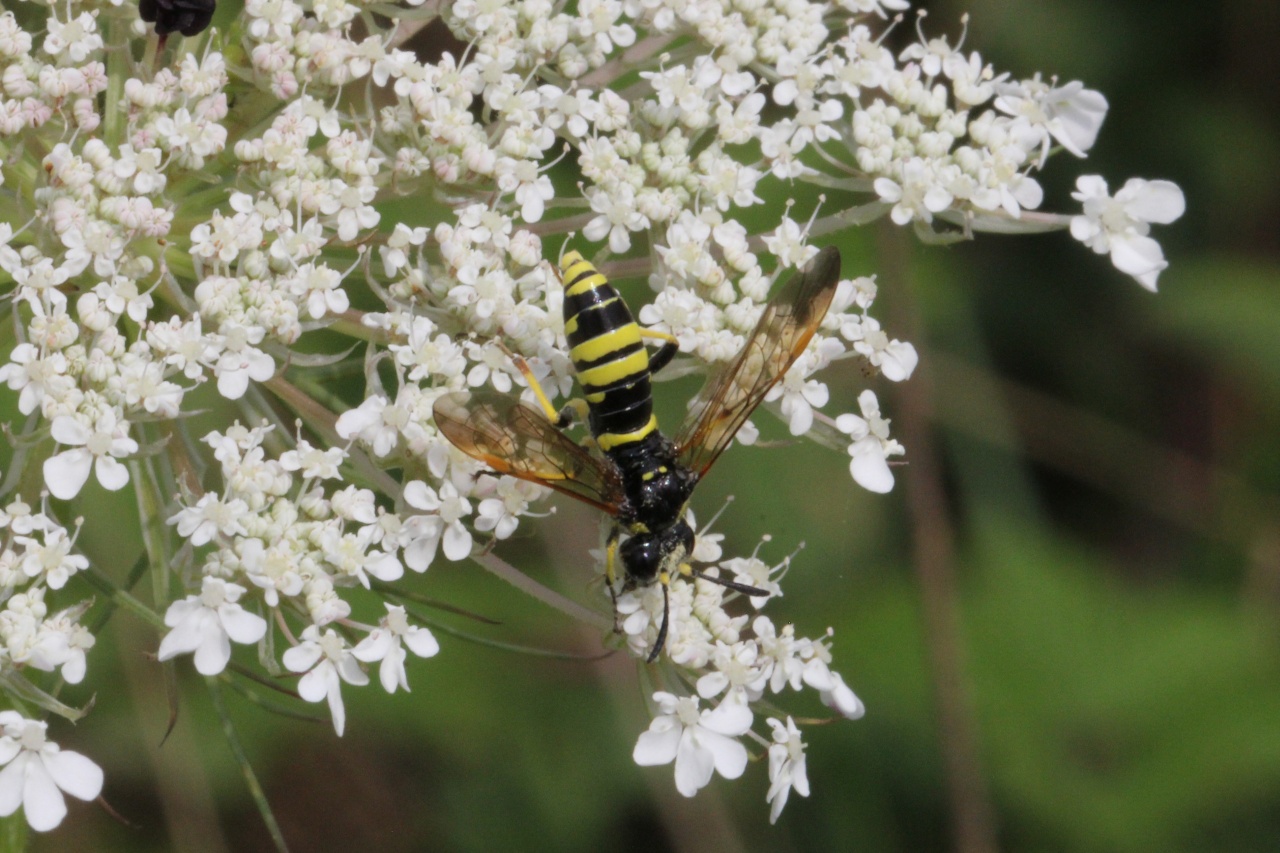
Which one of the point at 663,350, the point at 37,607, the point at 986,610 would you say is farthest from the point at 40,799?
the point at 986,610

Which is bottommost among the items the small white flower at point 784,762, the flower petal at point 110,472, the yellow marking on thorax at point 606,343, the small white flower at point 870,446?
the small white flower at point 784,762

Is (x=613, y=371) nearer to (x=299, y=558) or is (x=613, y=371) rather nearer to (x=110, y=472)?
(x=299, y=558)

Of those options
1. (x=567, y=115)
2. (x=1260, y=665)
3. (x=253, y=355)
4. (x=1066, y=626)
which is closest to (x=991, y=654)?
(x=1066, y=626)

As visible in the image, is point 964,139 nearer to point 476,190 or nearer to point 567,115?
point 567,115

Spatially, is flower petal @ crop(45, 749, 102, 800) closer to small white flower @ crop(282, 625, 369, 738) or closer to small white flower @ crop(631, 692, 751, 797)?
small white flower @ crop(282, 625, 369, 738)

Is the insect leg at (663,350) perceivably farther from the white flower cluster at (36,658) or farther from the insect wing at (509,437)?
the white flower cluster at (36,658)

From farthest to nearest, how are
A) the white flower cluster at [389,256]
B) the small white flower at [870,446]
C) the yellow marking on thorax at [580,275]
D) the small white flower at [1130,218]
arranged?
the small white flower at [1130,218]
the small white flower at [870,446]
the yellow marking on thorax at [580,275]
the white flower cluster at [389,256]

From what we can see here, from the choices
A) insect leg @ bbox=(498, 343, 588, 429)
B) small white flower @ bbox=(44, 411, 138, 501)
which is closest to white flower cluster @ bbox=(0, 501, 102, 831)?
small white flower @ bbox=(44, 411, 138, 501)

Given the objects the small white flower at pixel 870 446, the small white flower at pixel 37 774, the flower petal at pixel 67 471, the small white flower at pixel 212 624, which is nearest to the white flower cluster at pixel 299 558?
the small white flower at pixel 212 624
